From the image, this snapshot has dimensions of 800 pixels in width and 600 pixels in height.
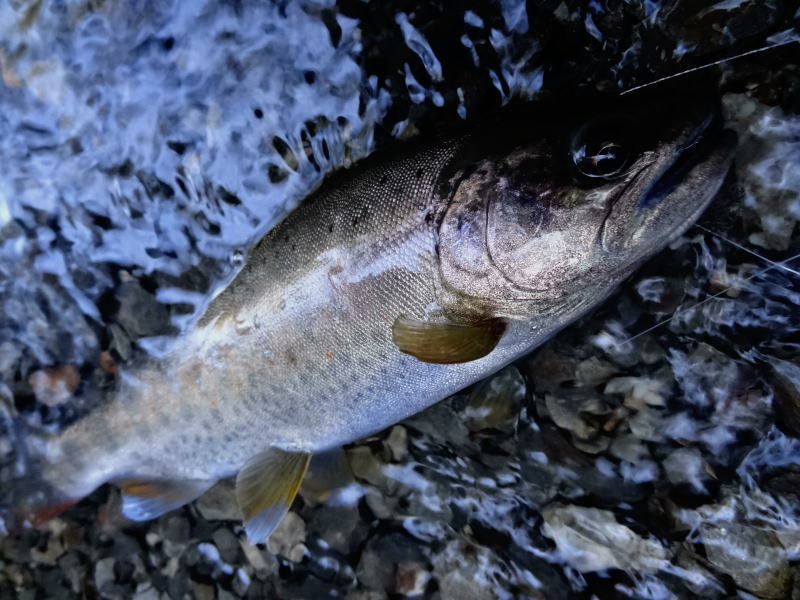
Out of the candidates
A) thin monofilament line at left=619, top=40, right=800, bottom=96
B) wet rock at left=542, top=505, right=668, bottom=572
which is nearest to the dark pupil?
thin monofilament line at left=619, top=40, right=800, bottom=96

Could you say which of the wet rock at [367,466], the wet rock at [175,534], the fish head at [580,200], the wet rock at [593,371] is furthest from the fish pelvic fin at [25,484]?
the wet rock at [593,371]

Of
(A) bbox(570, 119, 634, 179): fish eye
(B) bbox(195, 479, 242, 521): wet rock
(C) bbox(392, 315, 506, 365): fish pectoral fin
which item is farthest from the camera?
(B) bbox(195, 479, 242, 521): wet rock

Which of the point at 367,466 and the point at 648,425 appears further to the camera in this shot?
the point at 367,466

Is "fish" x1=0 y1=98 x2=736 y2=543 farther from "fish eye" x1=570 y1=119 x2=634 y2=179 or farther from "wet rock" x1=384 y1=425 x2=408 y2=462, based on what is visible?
"wet rock" x1=384 y1=425 x2=408 y2=462

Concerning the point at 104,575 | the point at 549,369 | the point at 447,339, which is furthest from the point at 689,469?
the point at 104,575

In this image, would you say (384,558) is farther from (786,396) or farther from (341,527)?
(786,396)

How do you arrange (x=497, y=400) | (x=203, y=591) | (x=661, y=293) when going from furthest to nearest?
(x=203, y=591), (x=497, y=400), (x=661, y=293)
